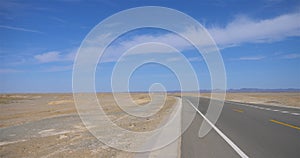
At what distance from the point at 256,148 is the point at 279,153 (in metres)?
0.86

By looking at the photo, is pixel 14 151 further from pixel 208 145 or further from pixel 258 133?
pixel 258 133

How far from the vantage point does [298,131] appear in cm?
1177

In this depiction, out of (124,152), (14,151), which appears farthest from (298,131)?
(14,151)

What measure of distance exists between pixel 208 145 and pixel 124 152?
268cm

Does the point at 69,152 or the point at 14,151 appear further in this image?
the point at 14,151

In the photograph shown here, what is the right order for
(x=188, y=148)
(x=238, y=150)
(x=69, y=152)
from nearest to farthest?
(x=238, y=150)
(x=188, y=148)
(x=69, y=152)

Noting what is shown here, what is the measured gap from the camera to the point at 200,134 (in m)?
12.0

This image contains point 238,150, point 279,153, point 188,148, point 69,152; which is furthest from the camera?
point 69,152

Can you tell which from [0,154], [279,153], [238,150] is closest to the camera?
[279,153]

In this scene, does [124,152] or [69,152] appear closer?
[124,152]

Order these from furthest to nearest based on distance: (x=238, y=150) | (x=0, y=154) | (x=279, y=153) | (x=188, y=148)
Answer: (x=0, y=154)
(x=188, y=148)
(x=238, y=150)
(x=279, y=153)

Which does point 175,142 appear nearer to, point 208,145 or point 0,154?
point 208,145

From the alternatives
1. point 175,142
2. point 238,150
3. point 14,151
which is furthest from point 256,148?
point 14,151

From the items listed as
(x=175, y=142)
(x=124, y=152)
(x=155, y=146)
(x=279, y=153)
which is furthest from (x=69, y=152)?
(x=279, y=153)
